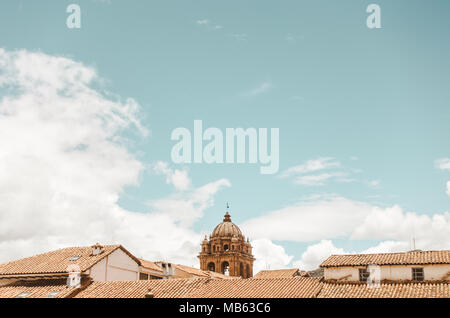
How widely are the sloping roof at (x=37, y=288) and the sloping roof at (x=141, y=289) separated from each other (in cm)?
173

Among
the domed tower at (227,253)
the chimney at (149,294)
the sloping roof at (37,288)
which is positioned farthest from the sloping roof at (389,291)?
the domed tower at (227,253)

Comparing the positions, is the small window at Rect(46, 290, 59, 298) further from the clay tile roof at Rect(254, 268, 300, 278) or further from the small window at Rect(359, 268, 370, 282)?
the clay tile roof at Rect(254, 268, 300, 278)

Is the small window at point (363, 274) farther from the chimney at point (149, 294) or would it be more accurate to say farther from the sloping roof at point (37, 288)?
the sloping roof at point (37, 288)

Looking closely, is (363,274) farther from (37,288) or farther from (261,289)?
(37,288)

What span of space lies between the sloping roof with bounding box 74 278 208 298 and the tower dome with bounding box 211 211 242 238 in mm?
67687

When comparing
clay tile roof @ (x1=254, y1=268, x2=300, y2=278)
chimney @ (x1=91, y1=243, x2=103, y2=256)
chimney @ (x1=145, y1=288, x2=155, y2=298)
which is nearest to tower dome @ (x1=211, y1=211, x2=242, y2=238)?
clay tile roof @ (x1=254, y1=268, x2=300, y2=278)

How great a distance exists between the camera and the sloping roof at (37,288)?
35.0 meters

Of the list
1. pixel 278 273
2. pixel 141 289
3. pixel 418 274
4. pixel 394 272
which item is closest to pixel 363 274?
pixel 394 272

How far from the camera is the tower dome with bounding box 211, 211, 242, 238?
Answer: 4035 inches

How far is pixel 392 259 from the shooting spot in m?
34.6

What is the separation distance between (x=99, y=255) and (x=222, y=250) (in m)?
61.7

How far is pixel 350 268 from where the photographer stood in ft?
116

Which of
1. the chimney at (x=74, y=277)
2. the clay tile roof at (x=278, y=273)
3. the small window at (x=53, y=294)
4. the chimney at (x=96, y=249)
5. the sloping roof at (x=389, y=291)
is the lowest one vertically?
the small window at (x=53, y=294)

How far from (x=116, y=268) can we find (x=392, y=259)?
23.2 metres
